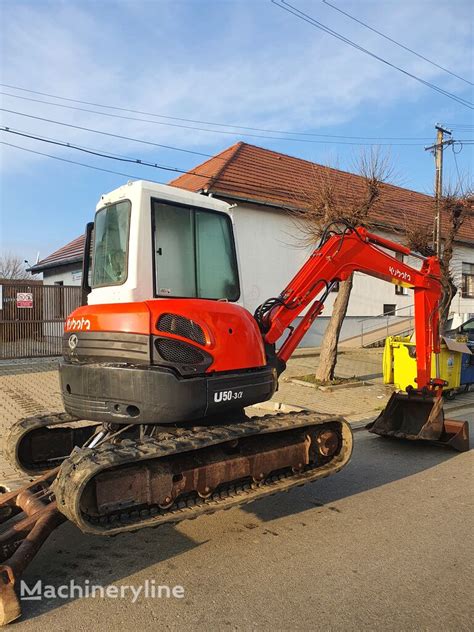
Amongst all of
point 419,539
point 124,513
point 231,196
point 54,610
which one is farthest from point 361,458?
point 231,196

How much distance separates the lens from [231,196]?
14617 mm

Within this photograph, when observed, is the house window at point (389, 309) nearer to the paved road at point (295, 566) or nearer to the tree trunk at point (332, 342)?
the tree trunk at point (332, 342)

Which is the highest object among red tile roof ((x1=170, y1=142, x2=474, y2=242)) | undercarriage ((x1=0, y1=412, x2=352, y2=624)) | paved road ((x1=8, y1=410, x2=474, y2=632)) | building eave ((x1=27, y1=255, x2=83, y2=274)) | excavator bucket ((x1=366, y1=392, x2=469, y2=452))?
red tile roof ((x1=170, y1=142, x2=474, y2=242))

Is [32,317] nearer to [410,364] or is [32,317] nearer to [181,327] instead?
[410,364]

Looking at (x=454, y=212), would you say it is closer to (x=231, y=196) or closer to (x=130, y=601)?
(x=231, y=196)

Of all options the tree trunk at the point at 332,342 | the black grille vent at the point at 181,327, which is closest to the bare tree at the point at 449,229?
the tree trunk at the point at 332,342

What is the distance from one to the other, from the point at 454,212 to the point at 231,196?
6.44 meters

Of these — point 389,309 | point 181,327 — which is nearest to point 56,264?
point 389,309

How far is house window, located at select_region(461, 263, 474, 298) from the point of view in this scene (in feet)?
76.6

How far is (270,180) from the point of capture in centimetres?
1666

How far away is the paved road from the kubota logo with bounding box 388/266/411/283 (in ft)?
7.89

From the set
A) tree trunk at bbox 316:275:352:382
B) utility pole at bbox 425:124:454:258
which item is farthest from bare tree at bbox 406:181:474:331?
tree trunk at bbox 316:275:352:382

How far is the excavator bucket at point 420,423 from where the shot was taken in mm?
6152

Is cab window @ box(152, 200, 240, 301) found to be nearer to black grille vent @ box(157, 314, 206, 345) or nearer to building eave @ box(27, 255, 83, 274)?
black grille vent @ box(157, 314, 206, 345)
